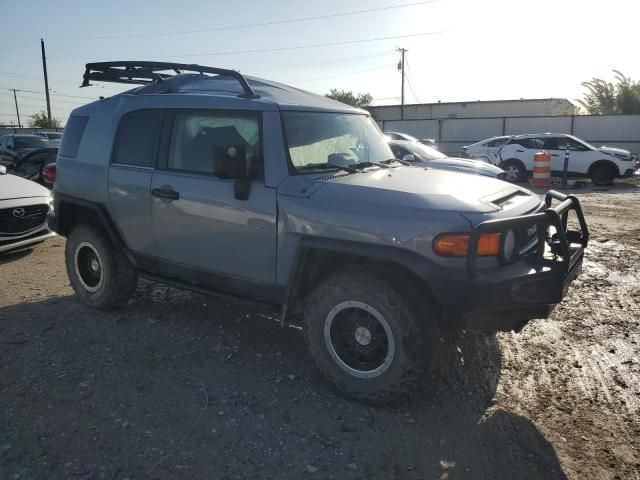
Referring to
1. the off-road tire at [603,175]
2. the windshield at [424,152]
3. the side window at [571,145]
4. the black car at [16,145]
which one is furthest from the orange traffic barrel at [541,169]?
the black car at [16,145]

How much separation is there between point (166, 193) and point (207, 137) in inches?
21.9

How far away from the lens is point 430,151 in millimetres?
12492

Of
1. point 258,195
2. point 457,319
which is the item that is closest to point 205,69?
point 258,195

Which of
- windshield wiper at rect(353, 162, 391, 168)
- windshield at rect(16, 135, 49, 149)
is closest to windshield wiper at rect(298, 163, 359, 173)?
windshield wiper at rect(353, 162, 391, 168)

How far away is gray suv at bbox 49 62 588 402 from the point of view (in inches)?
117

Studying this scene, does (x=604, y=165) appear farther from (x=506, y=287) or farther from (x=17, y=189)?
(x=17, y=189)

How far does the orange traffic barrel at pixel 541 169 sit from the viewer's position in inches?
588

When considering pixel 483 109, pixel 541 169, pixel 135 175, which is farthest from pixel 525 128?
pixel 135 175

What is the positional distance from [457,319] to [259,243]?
1.45 metres

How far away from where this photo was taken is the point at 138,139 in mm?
4395

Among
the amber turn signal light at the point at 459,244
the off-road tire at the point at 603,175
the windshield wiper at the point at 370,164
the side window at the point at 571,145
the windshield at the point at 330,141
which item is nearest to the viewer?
the amber turn signal light at the point at 459,244

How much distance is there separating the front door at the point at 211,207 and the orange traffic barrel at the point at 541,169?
1328cm

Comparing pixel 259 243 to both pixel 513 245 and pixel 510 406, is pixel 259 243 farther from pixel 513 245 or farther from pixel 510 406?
pixel 510 406

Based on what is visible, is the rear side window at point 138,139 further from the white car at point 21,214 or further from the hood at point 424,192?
the white car at point 21,214
